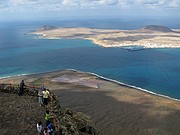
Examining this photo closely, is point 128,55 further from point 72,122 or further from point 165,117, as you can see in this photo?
point 72,122

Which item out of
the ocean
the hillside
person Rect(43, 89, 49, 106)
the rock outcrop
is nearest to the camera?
the hillside

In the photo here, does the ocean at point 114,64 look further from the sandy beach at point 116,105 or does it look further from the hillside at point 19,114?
the hillside at point 19,114

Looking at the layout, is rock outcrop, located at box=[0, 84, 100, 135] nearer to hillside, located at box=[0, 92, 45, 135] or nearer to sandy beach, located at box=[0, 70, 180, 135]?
hillside, located at box=[0, 92, 45, 135]

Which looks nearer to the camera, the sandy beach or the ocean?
the sandy beach

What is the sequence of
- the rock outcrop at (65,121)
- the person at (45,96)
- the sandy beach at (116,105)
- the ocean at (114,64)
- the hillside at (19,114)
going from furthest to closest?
the ocean at (114,64) → the sandy beach at (116,105) → the person at (45,96) → the rock outcrop at (65,121) → the hillside at (19,114)

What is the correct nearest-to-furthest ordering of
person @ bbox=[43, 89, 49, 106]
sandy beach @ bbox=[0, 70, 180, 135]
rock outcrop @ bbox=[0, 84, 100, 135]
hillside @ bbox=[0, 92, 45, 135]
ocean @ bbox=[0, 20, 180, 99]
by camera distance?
hillside @ bbox=[0, 92, 45, 135] < rock outcrop @ bbox=[0, 84, 100, 135] < person @ bbox=[43, 89, 49, 106] < sandy beach @ bbox=[0, 70, 180, 135] < ocean @ bbox=[0, 20, 180, 99]

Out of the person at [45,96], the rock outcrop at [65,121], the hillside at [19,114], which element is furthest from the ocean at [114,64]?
the hillside at [19,114]

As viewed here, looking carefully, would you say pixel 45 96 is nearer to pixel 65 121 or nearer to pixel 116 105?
pixel 65 121

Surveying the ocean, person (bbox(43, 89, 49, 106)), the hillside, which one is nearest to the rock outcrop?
person (bbox(43, 89, 49, 106))

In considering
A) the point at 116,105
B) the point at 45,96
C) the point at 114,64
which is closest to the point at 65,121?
the point at 45,96
